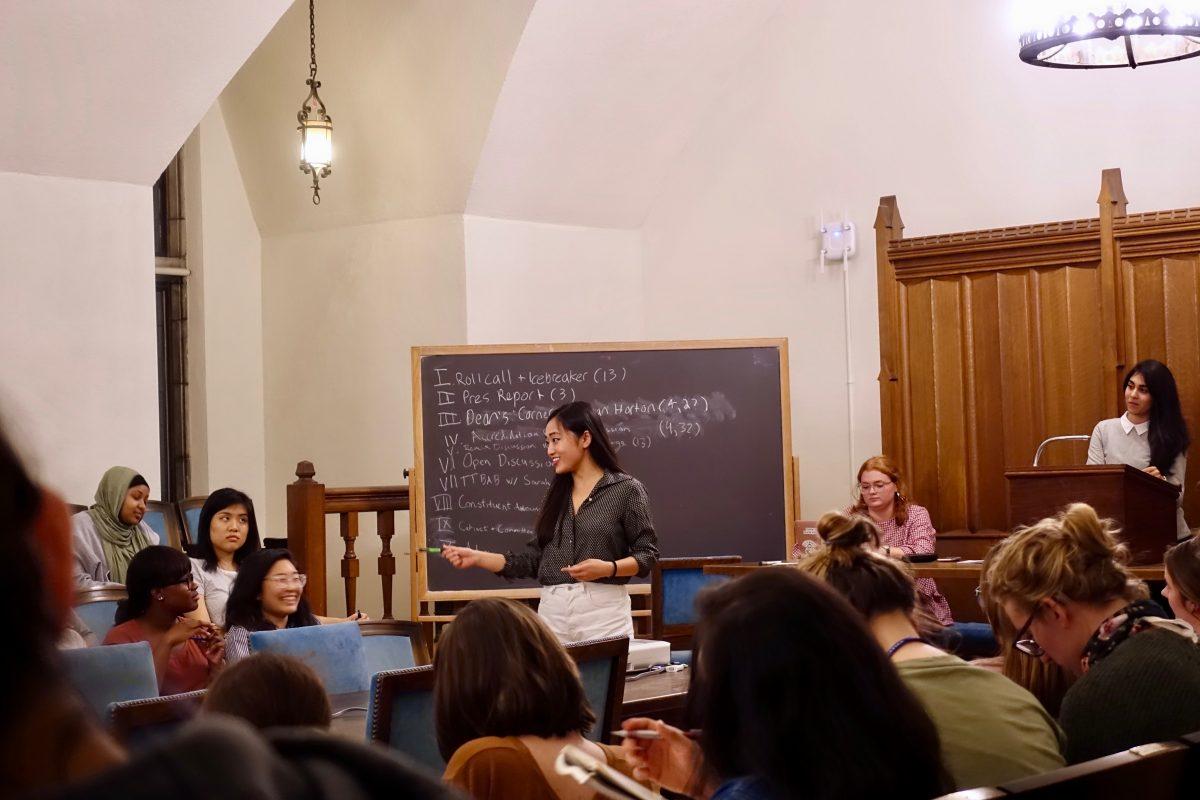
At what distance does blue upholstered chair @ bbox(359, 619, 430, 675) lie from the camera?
386 cm

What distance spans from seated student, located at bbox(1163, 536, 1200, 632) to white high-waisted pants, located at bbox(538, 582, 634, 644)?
187 centimetres

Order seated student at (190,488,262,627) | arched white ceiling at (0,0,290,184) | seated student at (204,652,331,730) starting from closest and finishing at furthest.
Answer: seated student at (204,652,331,730) → seated student at (190,488,262,627) → arched white ceiling at (0,0,290,184)

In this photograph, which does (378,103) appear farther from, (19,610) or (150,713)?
(19,610)

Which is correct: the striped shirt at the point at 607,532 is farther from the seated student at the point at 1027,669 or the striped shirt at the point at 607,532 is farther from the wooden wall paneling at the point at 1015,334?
the wooden wall paneling at the point at 1015,334

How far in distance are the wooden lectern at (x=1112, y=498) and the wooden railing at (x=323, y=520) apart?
3.02m

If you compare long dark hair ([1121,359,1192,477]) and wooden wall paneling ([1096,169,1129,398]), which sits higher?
wooden wall paneling ([1096,169,1129,398])

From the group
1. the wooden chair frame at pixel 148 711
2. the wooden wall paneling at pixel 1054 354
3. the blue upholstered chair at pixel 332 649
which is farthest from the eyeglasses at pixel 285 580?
the wooden wall paneling at pixel 1054 354

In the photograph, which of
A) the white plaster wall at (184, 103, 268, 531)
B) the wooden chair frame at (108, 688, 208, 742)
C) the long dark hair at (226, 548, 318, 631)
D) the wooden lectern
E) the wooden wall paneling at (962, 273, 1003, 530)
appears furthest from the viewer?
the white plaster wall at (184, 103, 268, 531)

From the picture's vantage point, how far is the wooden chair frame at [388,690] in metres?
2.51

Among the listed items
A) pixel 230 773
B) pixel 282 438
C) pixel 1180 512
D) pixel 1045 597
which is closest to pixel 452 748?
pixel 1045 597

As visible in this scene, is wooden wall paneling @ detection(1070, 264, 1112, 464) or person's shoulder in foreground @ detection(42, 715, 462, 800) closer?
person's shoulder in foreground @ detection(42, 715, 462, 800)

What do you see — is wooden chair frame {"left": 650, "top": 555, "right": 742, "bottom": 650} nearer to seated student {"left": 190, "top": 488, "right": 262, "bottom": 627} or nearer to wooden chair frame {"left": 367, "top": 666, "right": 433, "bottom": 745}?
seated student {"left": 190, "top": 488, "right": 262, "bottom": 627}

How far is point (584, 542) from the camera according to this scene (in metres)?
4.46

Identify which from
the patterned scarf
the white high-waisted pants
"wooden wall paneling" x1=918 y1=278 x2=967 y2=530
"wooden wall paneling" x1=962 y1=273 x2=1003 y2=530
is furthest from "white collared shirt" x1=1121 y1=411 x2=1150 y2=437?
the patterned scarf
